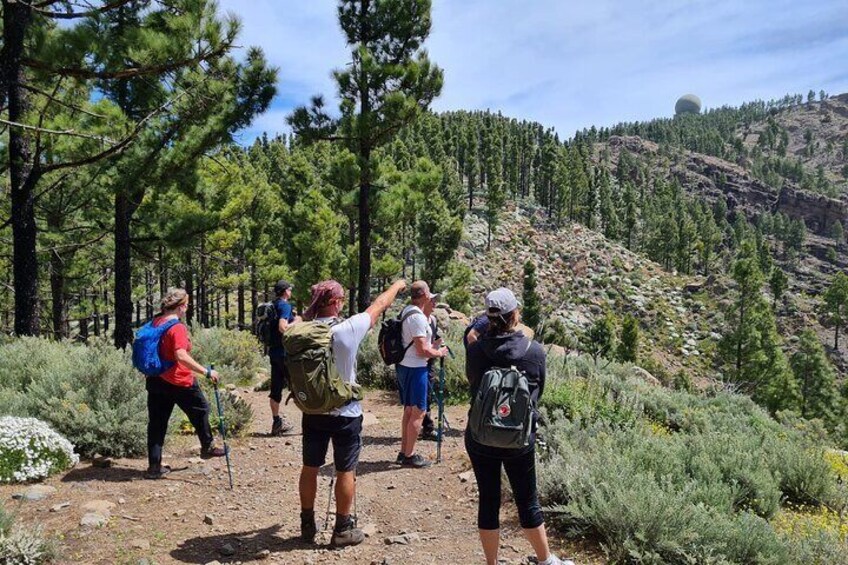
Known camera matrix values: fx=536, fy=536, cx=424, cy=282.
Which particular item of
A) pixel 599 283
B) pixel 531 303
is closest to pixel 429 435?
pixel 531 303

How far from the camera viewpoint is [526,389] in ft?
10.3

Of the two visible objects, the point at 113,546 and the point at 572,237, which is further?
the point at 572,237

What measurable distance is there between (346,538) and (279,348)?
3.22 m

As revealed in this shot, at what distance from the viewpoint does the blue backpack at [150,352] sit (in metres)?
4.81

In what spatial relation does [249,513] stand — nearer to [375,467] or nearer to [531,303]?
[375,467]

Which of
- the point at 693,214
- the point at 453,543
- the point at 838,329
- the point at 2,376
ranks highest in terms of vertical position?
the point at 693,214

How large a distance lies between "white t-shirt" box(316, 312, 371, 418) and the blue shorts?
1854mm

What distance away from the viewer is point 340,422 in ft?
12.7

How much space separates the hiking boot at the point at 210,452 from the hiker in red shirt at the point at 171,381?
1.42 feet

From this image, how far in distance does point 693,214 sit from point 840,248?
199 feet

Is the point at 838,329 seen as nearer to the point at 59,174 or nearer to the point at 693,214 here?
the point at 693,214

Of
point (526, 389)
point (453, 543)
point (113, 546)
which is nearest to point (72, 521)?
point (113, 546)

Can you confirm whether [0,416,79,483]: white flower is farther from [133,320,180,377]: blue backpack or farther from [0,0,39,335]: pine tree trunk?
[0,0,39,335]: pine tree trunk

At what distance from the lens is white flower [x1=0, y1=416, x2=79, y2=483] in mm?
4738
